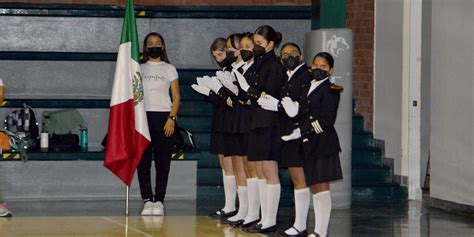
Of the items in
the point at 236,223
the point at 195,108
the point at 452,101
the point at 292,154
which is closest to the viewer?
the point at 292,154

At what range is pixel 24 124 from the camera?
16.8 m

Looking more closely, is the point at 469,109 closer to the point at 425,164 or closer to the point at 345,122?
the point at 345,122

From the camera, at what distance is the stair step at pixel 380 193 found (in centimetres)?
1653

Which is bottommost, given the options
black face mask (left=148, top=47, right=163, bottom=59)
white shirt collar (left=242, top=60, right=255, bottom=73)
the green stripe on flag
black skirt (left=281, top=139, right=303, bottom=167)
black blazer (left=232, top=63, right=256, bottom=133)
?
black skirt (left=281, top=139, right=303, bottom=167)

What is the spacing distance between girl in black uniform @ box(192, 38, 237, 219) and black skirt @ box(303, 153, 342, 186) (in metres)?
1.89

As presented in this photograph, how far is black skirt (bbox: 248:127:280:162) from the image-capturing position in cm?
1246

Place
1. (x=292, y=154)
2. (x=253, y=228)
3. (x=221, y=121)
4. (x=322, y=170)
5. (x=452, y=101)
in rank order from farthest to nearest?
1. (x=452, y=101)
2. (x=221, y=121)
3. (x=253, y=228)
4. (x=292, y=154)
5. (x=322, y=170)

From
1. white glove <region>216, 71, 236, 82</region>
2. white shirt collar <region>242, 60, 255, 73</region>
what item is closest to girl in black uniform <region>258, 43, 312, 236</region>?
white shirt collar <region>242, 60, 255, 73</region>

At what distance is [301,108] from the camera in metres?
11.9

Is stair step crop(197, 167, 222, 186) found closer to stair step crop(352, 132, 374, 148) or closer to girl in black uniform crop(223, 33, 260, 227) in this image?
stair step crop(352, 132, 374, 148)

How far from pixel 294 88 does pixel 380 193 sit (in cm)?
487

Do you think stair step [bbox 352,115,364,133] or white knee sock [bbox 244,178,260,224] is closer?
white knee sock [bbox 244,178,260,224]

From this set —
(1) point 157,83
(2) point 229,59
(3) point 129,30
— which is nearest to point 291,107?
(2) point 229,59

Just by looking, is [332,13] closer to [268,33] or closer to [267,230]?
[268,33]
